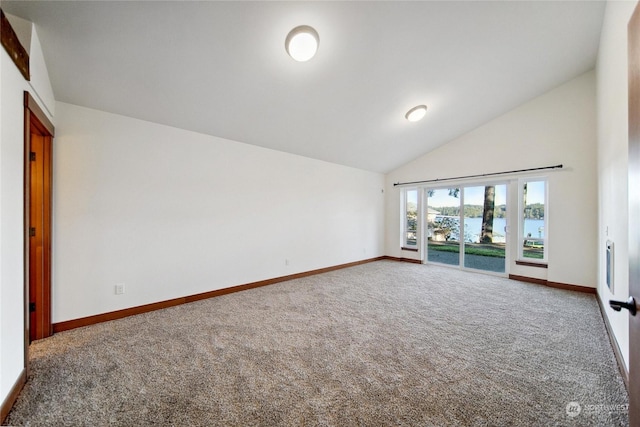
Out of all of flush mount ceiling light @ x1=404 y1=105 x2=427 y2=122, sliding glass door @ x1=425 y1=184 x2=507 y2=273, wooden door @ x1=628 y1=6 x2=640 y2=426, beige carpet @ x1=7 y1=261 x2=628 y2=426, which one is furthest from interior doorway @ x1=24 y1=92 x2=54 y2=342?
sliding glass door @ x1=425 y1=184 x2=507 y2=273

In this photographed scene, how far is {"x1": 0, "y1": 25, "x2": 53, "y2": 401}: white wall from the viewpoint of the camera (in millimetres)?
1538

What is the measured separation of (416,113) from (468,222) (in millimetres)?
2714

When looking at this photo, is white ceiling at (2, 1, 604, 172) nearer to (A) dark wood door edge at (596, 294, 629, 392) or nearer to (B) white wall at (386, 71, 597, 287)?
(B) white wall at (386, 71, 597, 287)

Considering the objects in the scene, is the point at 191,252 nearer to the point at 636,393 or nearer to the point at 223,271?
the point at 223,271

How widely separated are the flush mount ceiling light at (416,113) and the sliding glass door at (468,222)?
7.15 feet

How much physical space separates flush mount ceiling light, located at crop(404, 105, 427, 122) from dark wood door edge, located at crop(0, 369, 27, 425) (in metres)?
4.78

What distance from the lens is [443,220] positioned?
5.80 meters

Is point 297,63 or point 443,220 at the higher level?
point 297,63

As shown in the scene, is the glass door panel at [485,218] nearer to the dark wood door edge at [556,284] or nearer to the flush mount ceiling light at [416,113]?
the dark wood door edge at [556,284]

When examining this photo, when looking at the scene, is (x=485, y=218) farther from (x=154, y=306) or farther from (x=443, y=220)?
(x=154, y=306)

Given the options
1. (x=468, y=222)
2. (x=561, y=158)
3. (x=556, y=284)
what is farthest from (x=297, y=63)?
(x=556, y=284)

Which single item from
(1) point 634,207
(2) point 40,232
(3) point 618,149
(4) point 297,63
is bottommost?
(2) point 40,232

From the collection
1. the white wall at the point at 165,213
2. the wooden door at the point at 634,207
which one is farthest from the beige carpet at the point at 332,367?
the wooden door at the point at 634,207

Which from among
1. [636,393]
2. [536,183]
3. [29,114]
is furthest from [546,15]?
[29,114]
